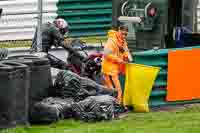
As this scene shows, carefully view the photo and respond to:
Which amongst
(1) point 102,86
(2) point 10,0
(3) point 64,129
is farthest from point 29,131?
(2) point 10,0

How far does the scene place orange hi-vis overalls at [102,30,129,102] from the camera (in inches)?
523

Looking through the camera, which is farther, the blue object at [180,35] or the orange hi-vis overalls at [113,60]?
the blue object at [180,35]

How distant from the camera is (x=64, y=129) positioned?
10844 millimetres

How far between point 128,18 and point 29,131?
410 centimetres

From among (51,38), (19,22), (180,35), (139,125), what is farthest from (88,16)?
(139,125)

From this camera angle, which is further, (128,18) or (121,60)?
(128,18)

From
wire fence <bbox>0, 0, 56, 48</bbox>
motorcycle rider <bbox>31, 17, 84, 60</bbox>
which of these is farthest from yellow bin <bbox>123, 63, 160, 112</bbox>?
wire fence <bbox>0, 0, 56, 48</bbox>

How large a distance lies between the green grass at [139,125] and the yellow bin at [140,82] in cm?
43

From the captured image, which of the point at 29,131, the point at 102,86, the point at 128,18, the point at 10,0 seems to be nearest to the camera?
the point at 29,131

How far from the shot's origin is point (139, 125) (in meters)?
11.3

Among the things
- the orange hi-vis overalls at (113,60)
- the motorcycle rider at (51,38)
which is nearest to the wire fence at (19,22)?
the motorcycle rider at (51,38)

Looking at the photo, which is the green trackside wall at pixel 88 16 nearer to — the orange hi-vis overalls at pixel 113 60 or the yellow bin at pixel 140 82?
the orange hi-vis overalls at pixel 113 60

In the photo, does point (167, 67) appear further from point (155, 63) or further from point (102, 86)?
point (102, 86)

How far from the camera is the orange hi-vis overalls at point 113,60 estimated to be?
43.5 feet
